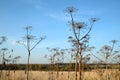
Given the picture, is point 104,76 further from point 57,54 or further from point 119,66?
point 57,54

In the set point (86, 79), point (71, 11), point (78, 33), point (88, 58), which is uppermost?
point (71, 11)

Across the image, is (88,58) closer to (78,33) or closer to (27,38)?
(27,38)

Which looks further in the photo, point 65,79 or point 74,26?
point 65,79

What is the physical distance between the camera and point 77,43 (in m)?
18.5

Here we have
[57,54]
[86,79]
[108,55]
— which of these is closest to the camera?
[108,55]

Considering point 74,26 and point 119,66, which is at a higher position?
point 74,26

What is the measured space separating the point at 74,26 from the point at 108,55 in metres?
8.98

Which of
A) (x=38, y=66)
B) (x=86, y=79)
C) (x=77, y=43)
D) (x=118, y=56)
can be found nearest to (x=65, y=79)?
(x=86, y=79)

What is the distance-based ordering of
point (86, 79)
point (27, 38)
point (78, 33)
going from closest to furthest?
point (78, 33) → point (27, 38) → point (86, 79)

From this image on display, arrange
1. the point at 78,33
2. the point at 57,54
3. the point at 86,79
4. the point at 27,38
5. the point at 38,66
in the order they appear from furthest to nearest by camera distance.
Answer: the point at 38,66 < the point at 57,54 < the point at 86,79 < the point at 27,38 < the point at 78,33

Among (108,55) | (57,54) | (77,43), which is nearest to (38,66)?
(57,54)

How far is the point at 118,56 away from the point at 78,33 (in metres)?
11.3

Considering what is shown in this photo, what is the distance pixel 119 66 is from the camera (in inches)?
1204

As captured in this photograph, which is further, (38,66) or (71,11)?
(38,66)
